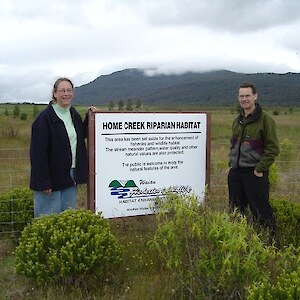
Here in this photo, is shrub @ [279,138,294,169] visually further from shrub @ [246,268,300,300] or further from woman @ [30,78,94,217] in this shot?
shrub @ [246,268,300,300]

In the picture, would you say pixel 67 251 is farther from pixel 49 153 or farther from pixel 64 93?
pixel 64 93

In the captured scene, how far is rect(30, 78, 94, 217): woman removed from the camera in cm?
519

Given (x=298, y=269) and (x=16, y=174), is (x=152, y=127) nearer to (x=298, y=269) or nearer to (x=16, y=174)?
(x=298, y=269)

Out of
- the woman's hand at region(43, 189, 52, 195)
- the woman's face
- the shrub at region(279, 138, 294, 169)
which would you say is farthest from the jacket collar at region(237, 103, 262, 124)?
the shrub at region(279, 138, 294, 169)

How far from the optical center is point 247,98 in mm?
5617

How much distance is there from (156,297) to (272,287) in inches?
52.0

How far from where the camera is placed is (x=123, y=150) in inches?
240

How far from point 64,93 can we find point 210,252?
2349 millimetres

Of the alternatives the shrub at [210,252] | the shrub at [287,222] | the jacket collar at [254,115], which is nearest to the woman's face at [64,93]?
the shrub at [210,252]

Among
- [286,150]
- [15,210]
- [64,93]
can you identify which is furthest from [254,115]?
[286,150]

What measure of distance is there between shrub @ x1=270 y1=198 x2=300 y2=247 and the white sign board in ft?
3.50

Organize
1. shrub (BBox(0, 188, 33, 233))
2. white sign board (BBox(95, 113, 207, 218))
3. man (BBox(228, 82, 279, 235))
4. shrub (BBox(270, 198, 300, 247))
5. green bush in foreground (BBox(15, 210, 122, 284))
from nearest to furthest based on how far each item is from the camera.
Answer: green bush in foreground (BBox(15, 210, 122, 284)), man (BBox(228, 82, 279, 235)), white sign board (BBox(95, 113, 207, 218)), shrub (BBox(270, 198, 300, 247)), shrub (BBox(0, 188, 33, 233))

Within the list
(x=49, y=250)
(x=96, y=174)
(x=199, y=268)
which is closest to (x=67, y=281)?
(x=49, y=250)

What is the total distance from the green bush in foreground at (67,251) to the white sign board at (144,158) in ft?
4.16
